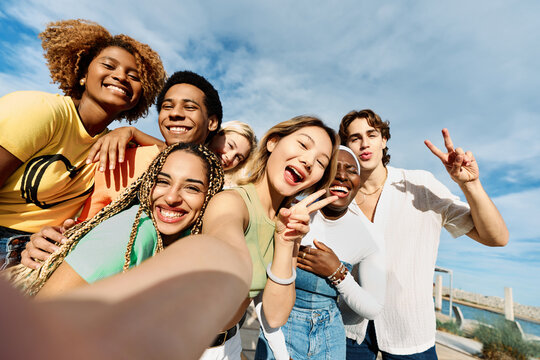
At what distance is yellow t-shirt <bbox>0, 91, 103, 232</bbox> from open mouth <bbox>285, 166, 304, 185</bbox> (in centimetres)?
165

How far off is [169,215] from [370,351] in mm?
2586

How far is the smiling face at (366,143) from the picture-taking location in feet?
10.2

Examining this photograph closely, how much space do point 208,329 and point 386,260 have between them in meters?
2.73

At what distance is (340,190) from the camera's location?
2623 millimetres

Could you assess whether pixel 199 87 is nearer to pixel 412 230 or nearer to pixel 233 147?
pixel 233 147

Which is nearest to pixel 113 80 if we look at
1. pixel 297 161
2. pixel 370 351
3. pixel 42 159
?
pixel 42 159

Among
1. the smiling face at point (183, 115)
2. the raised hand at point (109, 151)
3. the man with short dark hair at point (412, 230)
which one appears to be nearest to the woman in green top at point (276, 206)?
the smiling face at point (183, 115)

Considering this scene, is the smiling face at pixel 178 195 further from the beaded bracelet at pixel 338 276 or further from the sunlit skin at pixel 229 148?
the sunlit skin at pixel 229 148

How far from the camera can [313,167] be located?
2.00 meters

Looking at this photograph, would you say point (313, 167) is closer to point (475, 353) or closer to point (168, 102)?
point (168, 102)

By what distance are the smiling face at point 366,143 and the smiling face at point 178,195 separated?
2053 mm

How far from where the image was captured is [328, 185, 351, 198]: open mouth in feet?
8.58

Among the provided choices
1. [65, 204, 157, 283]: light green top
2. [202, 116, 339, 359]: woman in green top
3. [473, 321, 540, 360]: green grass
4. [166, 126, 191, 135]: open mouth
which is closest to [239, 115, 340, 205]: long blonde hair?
[202, 116, 339, 359]: woman in green top

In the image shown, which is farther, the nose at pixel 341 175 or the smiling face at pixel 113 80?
the nose at pixel 341 175
